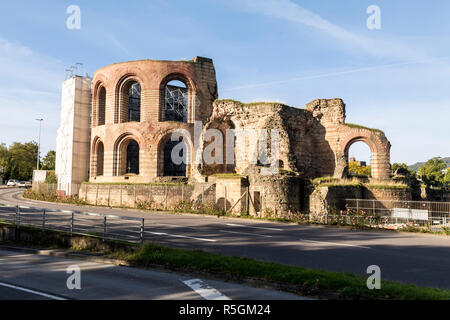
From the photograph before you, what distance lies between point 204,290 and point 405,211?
15.5m

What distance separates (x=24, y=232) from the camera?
1277 cm

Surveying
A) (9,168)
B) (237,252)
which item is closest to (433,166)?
(237,252)

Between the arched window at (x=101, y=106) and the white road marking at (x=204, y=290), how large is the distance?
29.8 metres

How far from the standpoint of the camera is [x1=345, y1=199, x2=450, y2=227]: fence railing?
18141 millimetres

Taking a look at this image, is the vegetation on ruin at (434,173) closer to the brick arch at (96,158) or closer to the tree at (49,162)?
the brick arch at (96,158)

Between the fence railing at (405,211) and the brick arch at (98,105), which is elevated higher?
the brick arch at (98,105)

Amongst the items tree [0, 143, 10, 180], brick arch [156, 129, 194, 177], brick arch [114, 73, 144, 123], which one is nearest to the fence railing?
brick arch [156, 129, 194, 177]

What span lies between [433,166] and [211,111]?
55.0 meters

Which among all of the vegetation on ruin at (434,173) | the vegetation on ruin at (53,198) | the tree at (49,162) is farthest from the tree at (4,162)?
the vegetation on ruin at (434,173)

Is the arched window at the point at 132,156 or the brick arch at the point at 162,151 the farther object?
the arched window at the point at 132,156

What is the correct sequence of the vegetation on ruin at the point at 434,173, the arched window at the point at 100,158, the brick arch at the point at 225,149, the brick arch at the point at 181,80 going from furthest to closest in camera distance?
1. the vegetation on ruin at the point at 434,173
2. the arched window at the point at 100,158
3. the brick arch at the point at 181,80
4. the brick arch at the point at 225,149

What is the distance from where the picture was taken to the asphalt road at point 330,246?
8758 millimetres

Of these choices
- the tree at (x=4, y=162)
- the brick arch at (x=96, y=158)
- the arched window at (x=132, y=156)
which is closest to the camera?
the brick arch at (x=96, y=158)
